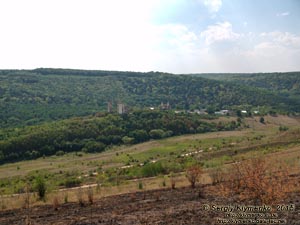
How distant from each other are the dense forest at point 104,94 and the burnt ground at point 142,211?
73.1 metres

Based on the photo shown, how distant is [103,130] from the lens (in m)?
72.1

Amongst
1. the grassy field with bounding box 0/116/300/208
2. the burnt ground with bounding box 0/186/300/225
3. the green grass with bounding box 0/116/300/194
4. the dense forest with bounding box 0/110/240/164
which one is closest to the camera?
the burnt ground with bounding box 0/186/300/225

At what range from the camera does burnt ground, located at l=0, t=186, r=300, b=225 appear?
12.8 meters

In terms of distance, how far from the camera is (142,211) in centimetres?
1466

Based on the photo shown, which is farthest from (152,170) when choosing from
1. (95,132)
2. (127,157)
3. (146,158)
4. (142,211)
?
(95,132)

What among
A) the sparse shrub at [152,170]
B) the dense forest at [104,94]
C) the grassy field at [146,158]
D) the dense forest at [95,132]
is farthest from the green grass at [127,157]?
the dense forest at [104,94]

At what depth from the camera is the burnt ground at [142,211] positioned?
12.8 m

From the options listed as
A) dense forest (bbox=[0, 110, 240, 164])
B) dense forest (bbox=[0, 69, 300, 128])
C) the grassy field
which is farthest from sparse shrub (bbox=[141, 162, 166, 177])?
dense forest (bbox=[0, 69, 300, 128])

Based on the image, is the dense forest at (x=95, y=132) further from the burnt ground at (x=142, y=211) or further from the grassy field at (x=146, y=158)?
the burnt ground at (x=142, y=211)

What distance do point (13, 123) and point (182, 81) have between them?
81258 mm

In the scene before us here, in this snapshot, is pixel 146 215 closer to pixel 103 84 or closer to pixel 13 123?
pixel 13 123

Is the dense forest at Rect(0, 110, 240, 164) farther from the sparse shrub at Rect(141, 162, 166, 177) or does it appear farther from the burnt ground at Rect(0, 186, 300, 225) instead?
the burnt ground at Rect(0, 186, 300, 225)

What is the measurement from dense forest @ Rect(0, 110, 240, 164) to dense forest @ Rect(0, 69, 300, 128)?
22313mm

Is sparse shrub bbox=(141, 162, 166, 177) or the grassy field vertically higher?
sparse shrub bbox=(141, 162, 166, 177)
